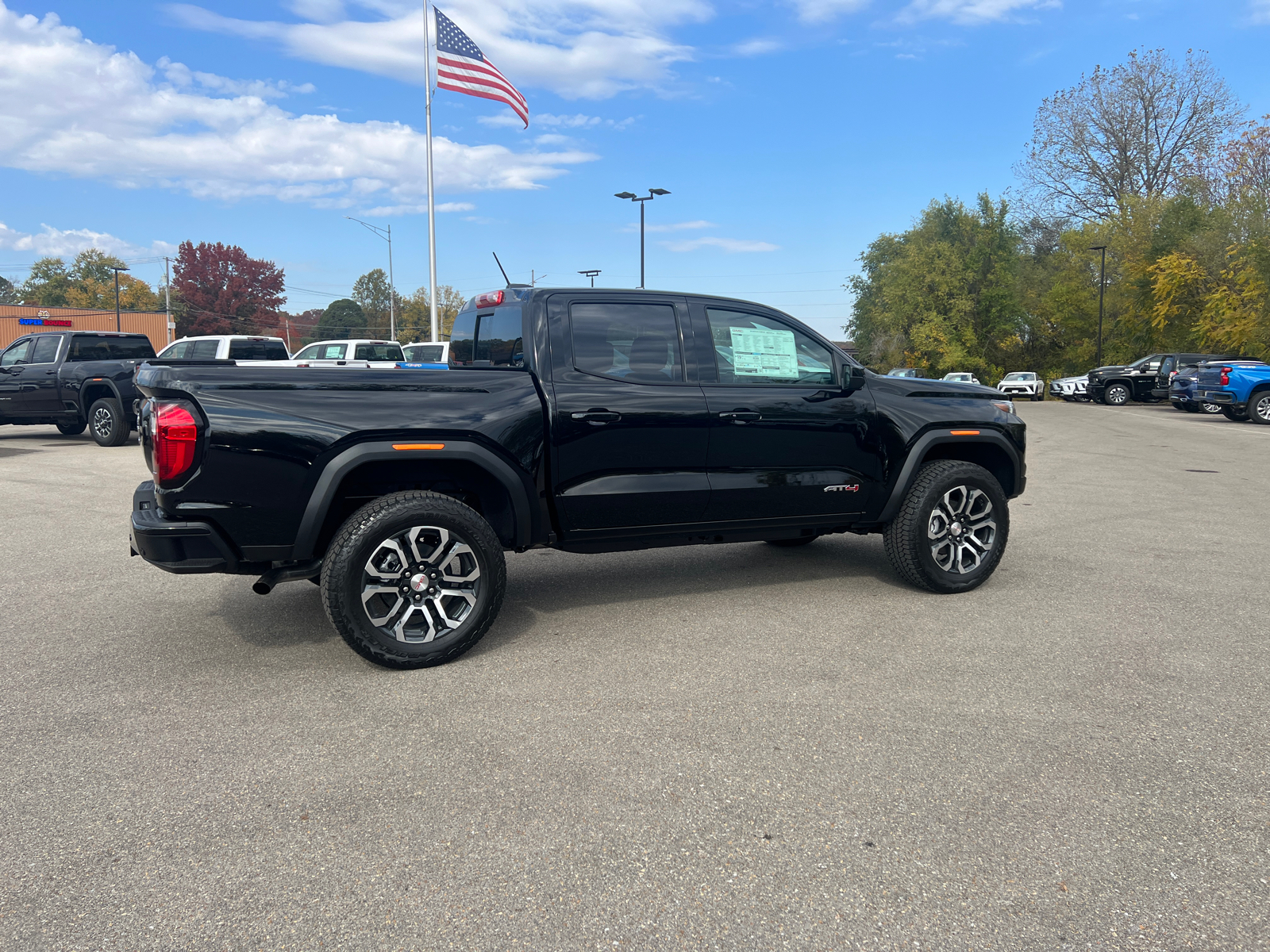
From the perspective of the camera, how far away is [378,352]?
20438 millimetres

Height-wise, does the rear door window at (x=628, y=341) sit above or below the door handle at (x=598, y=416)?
above

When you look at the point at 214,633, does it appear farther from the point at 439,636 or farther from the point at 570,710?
the point at 570,710

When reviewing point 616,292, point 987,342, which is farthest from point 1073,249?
point 616,292

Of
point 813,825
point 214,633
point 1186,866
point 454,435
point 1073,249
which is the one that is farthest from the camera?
point 1073,249

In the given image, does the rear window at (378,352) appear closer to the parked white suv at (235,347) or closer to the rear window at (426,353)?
the rear window at (426,353)

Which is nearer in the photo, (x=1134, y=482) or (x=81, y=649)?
(x=81, y=649)

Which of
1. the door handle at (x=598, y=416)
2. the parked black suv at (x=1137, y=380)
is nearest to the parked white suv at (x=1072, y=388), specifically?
the parked black suv at (x=1137, y=380)

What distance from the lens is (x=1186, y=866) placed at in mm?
Answer: 2682

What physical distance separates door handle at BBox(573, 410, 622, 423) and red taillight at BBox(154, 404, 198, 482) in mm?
1843

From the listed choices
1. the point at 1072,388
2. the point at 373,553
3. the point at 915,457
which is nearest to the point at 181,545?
the point at 373,553

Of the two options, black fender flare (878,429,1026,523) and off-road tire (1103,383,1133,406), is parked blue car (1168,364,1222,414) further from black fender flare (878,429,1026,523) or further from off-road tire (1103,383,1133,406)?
black fender flare (878,429,1026,523)

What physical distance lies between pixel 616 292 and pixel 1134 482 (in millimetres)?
9162

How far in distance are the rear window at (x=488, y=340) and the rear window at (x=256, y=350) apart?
1155 centimetres

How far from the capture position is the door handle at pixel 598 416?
477cm
